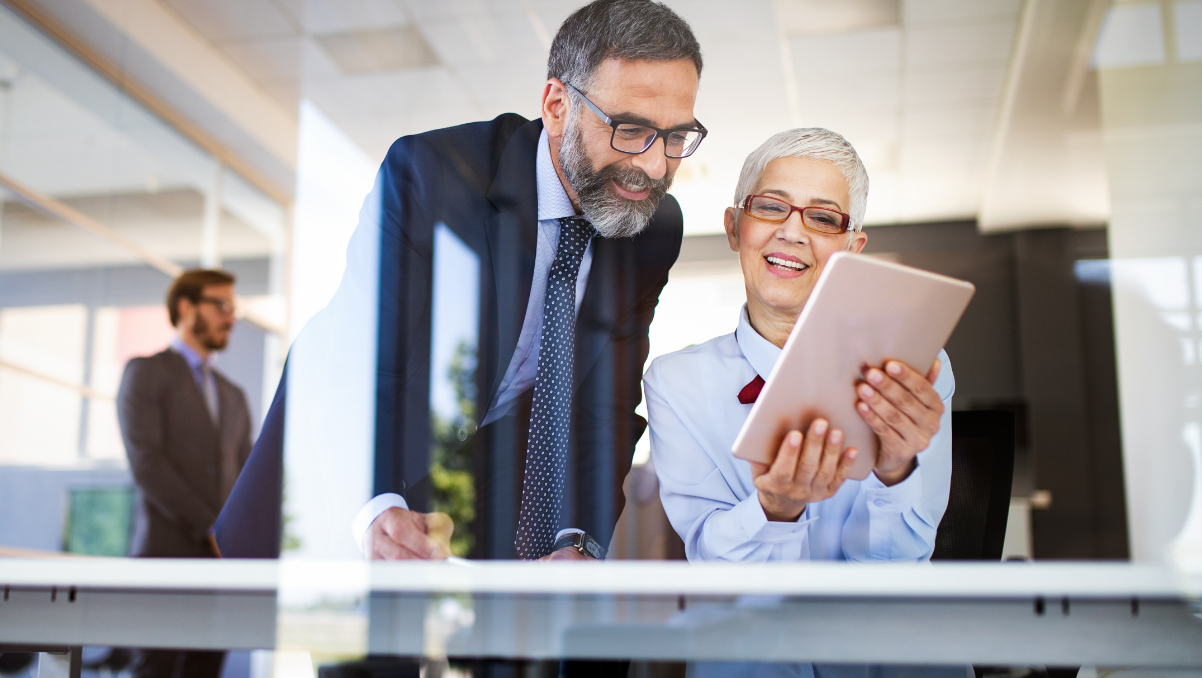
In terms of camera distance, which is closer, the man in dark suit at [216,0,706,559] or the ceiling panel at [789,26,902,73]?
the man in dark suit at [216,0,706,559]

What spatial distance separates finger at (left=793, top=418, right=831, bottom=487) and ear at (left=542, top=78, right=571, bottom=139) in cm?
91

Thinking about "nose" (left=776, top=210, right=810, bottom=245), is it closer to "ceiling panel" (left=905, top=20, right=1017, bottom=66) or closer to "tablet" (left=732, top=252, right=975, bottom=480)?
"tablet" (left=732, top=252, right=975, bottom=480)

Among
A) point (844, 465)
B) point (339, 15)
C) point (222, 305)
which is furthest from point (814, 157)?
point (222, 305)

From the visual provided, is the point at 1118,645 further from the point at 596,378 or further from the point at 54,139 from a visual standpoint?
the point at 54,139

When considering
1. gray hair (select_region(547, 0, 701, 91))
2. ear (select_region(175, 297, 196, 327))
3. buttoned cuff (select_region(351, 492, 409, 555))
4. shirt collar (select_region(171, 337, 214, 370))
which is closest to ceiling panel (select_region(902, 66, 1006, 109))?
gray hair (select_region(547, 0, 701, 91))

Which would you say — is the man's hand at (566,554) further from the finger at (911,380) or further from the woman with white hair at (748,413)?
the finger at (911,380)

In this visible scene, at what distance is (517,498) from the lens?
5.83ft

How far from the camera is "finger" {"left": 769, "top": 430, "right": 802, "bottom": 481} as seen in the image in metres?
1.04

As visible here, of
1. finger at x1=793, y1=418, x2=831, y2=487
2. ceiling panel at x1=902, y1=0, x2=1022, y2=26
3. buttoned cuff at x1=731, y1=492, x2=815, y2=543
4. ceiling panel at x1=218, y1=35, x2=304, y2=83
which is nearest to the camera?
finger at x1=793, y1=418, x2=831, y2=487

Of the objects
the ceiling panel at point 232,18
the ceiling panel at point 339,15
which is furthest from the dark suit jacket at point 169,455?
the ceiling panel at point 339,15

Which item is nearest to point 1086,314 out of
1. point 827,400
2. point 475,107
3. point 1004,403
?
point 1004,403

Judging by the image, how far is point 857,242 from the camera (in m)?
1.53

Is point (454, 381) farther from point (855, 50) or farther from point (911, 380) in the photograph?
point (855, 50)

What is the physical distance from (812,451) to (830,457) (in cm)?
4
